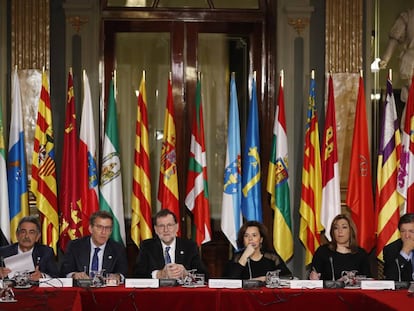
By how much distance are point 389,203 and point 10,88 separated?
352cm

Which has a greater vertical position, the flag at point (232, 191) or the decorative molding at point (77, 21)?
the decorative molding at point (77, 21)

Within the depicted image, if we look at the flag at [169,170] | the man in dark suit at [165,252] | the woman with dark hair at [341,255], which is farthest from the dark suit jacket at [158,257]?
the flag at [169,170]

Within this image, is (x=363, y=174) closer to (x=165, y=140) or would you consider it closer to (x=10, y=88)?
(x=165, y=140)

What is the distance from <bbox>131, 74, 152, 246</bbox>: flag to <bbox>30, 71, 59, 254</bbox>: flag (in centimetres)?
69

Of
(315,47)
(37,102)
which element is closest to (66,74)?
(37,102)

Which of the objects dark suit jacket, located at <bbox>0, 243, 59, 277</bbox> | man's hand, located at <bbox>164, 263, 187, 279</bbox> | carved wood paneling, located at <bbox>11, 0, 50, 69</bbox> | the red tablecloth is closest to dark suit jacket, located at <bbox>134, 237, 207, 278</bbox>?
man's hand, located at <bbox>164, 263, 187, 279</bbox>

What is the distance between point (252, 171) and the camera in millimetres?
7781

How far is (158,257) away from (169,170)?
5.02 ft

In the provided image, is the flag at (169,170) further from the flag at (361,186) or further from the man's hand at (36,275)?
the man's hand at (36,275)

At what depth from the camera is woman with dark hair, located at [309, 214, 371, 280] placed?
20.9ft

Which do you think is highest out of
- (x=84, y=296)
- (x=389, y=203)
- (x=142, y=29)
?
(x=142, y=29)

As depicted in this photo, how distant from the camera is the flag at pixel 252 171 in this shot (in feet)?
25.4

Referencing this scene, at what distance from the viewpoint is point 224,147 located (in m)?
8.49

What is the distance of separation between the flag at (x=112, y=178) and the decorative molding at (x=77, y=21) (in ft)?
2.43
